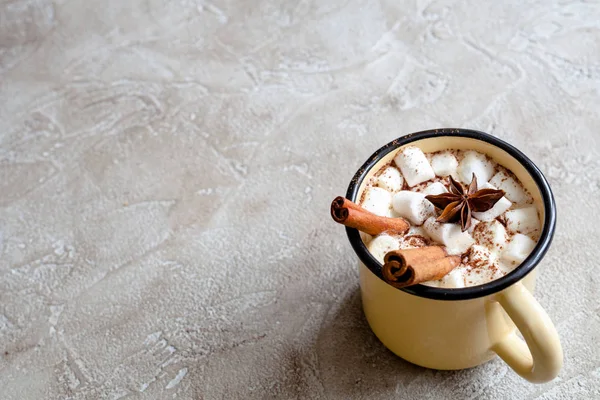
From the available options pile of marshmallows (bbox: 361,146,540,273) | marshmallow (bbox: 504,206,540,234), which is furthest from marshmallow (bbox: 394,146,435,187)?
marshmallow (bbox: 504,206,540,234)

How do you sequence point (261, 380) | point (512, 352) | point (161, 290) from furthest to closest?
point (161, 290)
point (261, 380)
point (512, 352)

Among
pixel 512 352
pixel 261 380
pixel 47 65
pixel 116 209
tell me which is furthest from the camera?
pixel 47 65

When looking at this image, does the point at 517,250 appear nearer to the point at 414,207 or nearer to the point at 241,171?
the point at 414,207

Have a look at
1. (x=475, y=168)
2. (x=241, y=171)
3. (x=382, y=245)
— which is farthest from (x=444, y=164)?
(x=241, y=171)

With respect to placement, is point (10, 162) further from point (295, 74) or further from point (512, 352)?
point (512, 352)

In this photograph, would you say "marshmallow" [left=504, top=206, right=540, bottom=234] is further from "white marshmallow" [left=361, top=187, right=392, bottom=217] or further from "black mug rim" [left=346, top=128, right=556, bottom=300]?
"white marshmallow" [left=361, top=187, right=392, bottom=217]

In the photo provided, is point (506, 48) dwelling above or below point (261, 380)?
above

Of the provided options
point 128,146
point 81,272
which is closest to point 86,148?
point 128,146
